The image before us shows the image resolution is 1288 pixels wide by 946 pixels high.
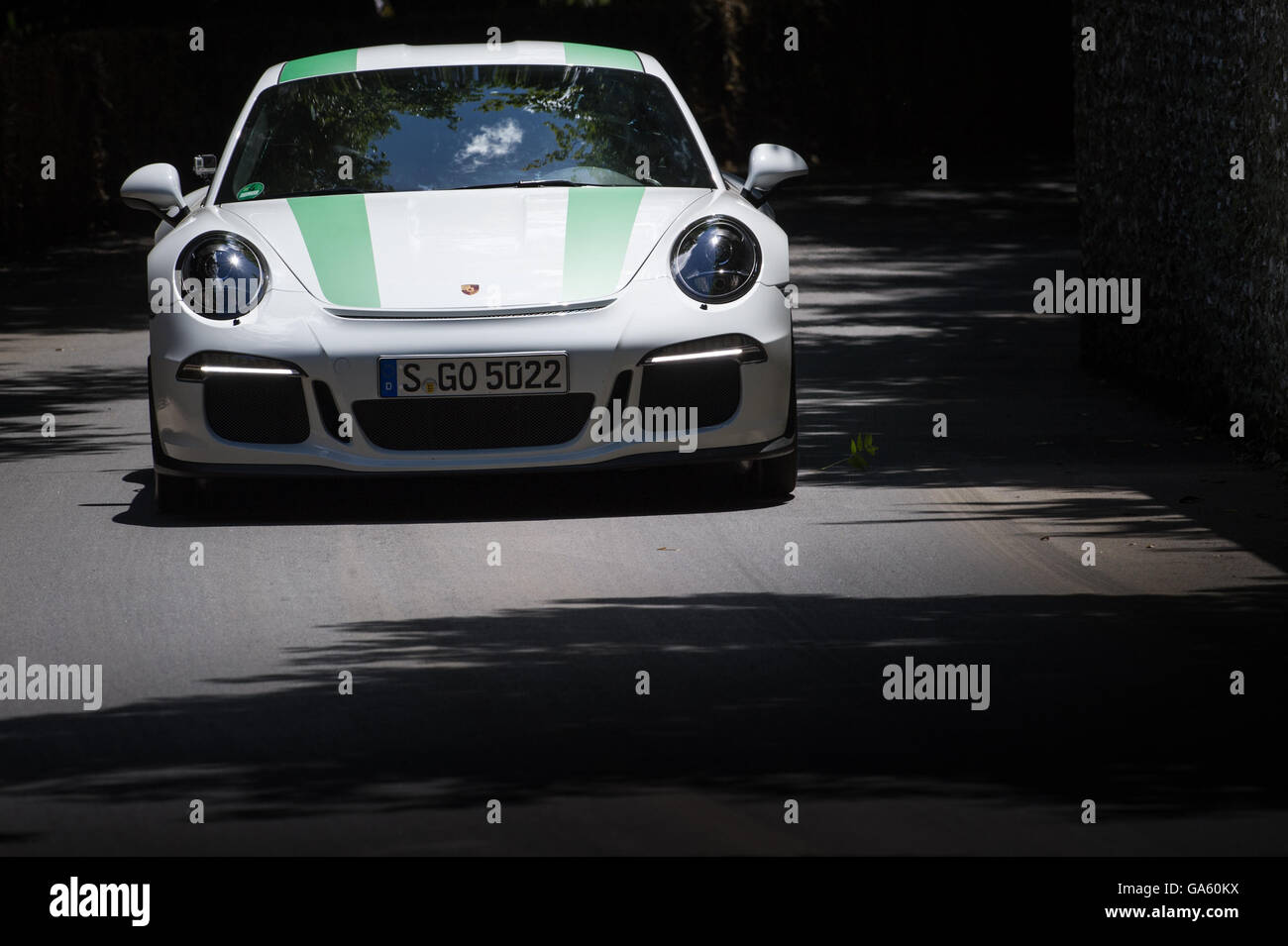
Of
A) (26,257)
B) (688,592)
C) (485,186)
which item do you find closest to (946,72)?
(26,257)

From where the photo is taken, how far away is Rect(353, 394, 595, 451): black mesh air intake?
7332 mm

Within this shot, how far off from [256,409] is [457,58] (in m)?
2.18

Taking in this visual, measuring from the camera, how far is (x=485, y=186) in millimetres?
8141

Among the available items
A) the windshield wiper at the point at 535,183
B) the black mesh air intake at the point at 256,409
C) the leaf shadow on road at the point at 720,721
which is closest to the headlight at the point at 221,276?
the black mesh air intake at the point at 256,409

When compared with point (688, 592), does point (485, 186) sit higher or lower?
higher

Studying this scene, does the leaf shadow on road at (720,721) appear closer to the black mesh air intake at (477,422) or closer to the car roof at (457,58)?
the black mesh air intake at (477,422)

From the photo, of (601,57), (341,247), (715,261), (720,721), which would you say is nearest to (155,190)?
(341,247)

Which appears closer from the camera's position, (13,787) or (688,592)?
(13,787)

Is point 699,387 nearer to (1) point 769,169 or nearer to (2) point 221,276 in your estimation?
(1) point 769,169

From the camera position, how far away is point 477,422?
7.36 m

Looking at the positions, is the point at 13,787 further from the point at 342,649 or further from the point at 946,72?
the point at 946,72

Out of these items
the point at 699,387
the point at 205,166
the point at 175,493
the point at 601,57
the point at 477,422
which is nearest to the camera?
the point at 477,422

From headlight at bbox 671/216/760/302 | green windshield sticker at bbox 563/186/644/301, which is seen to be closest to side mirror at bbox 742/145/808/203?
green windshield sticker at bbox 563/186/644/301
